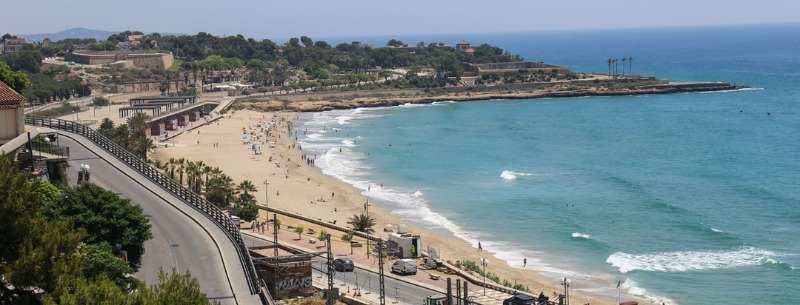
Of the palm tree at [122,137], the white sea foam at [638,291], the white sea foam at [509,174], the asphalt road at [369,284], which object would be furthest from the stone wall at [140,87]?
the white sea foam at [638,291]

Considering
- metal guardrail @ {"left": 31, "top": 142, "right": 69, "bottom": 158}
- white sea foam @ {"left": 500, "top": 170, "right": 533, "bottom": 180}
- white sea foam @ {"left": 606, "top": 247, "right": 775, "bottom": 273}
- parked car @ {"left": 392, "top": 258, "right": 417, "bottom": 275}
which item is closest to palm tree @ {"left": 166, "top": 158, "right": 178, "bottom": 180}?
metal guardrail @ {"left": 31, "top": 142, "right": 69, "bottom": 158}

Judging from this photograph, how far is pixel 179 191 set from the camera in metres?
35.8

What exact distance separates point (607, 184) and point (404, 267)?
29044 millimetres

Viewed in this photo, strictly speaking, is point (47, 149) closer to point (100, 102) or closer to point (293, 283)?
point (293, 283)

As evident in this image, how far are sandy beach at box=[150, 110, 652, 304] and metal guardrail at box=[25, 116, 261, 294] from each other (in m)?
7.11

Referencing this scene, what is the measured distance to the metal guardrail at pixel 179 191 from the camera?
2628cm

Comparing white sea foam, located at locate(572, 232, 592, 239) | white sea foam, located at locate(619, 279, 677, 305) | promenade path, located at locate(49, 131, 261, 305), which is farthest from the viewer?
white sea foam, located at locate(572, 232, 592, 239)

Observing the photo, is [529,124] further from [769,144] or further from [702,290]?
[702,290]

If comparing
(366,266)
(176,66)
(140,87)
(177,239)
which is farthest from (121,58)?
(177,239)

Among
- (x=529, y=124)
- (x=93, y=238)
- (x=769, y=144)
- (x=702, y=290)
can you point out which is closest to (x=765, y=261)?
(x=702, y=290)

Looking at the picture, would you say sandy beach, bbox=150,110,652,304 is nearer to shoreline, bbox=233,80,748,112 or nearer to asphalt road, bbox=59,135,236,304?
asphalt road, bbox=59,135,236,304

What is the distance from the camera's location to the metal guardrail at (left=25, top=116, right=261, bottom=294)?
26.3m

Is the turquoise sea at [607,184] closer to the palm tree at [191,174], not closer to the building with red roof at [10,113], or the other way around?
the palm tree at [191,174]

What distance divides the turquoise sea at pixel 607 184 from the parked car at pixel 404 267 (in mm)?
6469
